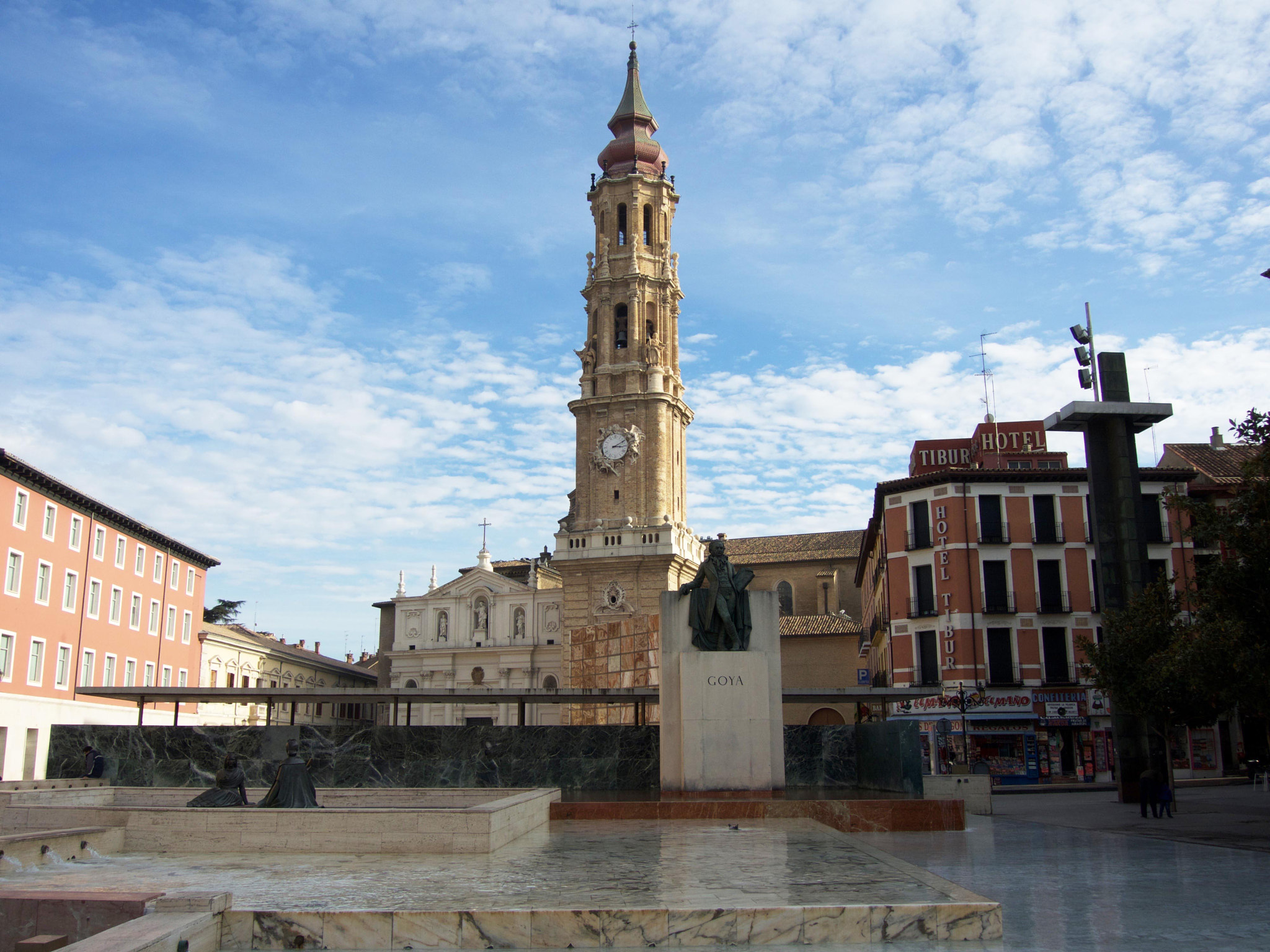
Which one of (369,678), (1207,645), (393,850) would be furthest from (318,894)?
(369,678)

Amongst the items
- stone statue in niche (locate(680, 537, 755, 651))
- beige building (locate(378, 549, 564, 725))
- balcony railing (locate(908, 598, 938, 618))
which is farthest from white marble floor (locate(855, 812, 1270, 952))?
beige building (locate(378, 549, 564, 725))

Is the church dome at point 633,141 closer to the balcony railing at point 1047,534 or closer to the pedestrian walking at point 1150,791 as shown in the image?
the balcony railing at point 1047,534

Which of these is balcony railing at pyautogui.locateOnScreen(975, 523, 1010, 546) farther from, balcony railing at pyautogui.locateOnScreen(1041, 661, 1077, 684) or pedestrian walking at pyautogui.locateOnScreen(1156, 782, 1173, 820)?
pedestrian walking at pyautogui.locateOnScreen(1156, 782, 1173, 820)

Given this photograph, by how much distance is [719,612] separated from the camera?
17.7 meters

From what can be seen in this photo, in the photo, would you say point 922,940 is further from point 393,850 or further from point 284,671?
point 284,671

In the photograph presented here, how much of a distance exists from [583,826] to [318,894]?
737cm

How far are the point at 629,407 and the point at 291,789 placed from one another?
5089 cm

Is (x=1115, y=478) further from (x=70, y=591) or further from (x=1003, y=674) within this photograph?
(x=70, y=591)

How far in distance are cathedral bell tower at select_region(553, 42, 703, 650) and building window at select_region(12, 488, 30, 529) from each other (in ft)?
97.1

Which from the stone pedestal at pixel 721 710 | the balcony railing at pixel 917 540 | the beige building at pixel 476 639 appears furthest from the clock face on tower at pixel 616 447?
the stone pedestal at pixel 721 710

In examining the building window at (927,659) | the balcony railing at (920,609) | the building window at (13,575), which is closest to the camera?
the building window at (13,575)

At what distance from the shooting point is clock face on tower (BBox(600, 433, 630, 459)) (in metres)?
63.2

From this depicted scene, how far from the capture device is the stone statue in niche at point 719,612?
17.7m

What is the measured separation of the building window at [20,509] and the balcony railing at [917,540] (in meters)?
33.1
